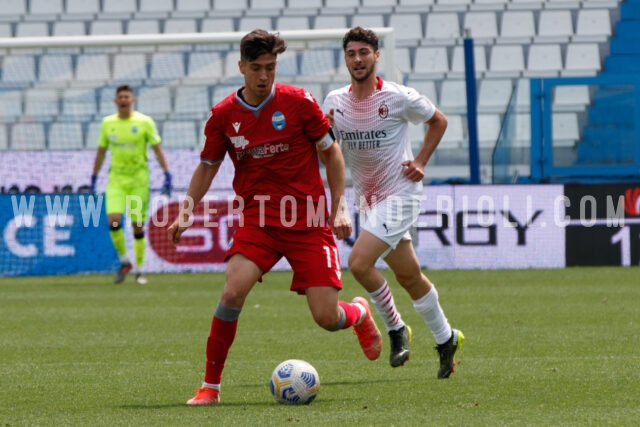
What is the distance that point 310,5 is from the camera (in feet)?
78.2

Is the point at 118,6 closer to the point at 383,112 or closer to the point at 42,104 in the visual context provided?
the point at 42,104

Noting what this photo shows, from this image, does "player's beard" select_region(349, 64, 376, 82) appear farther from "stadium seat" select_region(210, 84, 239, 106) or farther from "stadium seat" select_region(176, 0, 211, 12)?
"stadium seat" select_region(176, 0, 211, 12)

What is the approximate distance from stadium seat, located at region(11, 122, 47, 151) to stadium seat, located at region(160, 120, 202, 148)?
5.93ft

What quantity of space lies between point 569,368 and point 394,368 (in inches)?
43.4

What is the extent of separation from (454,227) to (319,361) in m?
9.24

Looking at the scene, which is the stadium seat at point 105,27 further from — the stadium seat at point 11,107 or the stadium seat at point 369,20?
the stadium seat at point 11,107

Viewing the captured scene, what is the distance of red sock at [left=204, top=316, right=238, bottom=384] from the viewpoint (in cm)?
612

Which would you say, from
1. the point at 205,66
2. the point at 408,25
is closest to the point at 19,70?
the point at 205,66

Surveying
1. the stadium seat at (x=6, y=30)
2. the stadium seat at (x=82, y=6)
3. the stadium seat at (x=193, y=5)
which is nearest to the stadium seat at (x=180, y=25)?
the stadium seat at (x=193, y=5)

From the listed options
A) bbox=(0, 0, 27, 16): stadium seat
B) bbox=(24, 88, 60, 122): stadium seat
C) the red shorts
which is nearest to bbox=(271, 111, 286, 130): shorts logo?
the red shorts

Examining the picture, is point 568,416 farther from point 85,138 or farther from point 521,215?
point 85,138

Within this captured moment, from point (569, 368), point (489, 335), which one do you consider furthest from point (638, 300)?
point (569, 368)

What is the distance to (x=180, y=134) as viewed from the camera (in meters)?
17.7

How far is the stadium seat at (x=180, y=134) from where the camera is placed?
17609 millimetres
